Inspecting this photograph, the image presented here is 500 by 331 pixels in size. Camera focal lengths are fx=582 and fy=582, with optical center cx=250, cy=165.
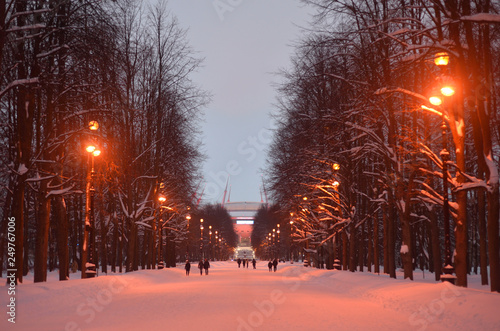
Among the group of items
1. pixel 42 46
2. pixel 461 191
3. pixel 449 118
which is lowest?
pixel 461 191

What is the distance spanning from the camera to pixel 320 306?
59.1 ft

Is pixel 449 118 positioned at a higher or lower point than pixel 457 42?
lower

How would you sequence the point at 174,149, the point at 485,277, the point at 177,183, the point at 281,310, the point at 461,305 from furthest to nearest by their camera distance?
1. the point at 177,183
2. the point at 174,149
3. the point at 485,277
4. the point at 281,310
5. the point at 461,305

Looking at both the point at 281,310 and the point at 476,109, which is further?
the point at 476,109

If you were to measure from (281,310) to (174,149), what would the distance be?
108ft

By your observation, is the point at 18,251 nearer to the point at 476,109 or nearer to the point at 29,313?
the point at 29,313

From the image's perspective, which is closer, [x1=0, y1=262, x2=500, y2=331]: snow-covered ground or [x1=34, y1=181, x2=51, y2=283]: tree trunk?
[x1=0, y1=262, x2=500, y2=331]: snow-covered ground

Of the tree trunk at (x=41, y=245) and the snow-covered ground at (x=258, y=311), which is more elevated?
the tree trunk at (x=41, y=245)

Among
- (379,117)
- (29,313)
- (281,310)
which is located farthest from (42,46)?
(379,117)

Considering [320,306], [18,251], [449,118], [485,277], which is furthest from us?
[485,277]

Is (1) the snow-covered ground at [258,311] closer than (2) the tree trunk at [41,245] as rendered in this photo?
Yes

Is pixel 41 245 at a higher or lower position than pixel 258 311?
higher

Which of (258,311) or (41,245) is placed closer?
(258,311)

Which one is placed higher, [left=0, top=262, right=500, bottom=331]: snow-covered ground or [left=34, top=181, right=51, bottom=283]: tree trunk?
[left=34, top=181, right=51, bottom=283]: tree trunk
